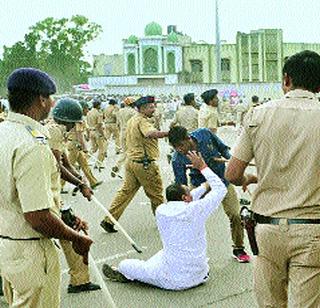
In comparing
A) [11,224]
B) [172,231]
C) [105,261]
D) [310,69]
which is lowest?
[105,261]

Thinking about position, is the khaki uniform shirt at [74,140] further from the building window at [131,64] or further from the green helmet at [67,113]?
the building window at [131,64]

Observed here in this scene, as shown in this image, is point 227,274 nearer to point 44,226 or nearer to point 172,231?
point 172,231

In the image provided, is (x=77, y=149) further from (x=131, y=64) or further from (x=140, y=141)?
(x=131, y=64)

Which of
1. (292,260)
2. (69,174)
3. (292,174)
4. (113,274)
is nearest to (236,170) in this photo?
(292,174)

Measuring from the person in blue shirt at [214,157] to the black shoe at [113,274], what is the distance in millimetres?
1198

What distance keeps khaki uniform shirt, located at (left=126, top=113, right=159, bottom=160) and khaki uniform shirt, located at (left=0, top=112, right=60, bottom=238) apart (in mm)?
5163

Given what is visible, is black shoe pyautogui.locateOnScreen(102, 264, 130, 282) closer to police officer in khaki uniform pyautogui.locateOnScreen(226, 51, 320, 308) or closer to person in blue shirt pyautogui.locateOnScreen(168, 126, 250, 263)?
person in blue shirt pyautogui.locateOnScreen(168, 126, 250, 263)

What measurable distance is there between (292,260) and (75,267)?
3.02m

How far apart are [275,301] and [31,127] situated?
4.82 ft

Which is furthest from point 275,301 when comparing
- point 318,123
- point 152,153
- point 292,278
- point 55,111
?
point 152,153

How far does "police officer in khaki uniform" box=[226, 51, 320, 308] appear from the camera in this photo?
3.37 metres

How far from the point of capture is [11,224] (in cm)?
330

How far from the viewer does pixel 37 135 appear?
324 cm

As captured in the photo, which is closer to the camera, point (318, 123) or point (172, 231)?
point (318, 123)
